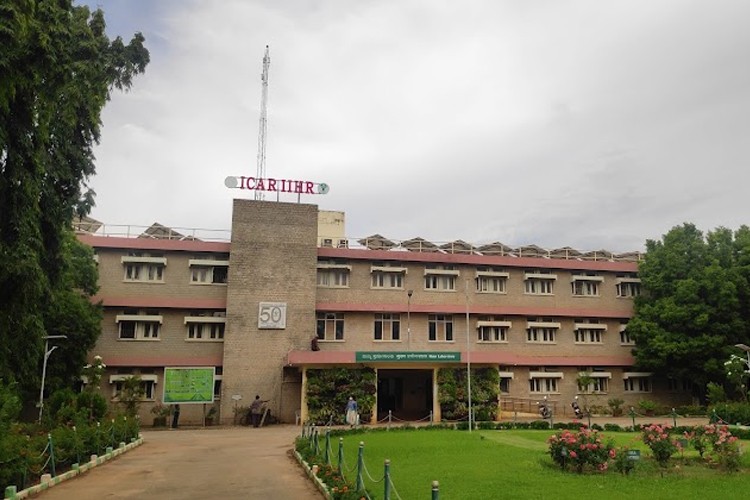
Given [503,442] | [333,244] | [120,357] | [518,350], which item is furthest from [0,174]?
[518,350]

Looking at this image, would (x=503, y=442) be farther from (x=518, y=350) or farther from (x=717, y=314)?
(x=717, y=314)

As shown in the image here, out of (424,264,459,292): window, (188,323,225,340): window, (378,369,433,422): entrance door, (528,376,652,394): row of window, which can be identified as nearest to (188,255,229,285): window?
(188,323,225,340): window

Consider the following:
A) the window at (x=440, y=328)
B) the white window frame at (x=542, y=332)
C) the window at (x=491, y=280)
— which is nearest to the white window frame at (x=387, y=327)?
the window at (x=440, y=328)

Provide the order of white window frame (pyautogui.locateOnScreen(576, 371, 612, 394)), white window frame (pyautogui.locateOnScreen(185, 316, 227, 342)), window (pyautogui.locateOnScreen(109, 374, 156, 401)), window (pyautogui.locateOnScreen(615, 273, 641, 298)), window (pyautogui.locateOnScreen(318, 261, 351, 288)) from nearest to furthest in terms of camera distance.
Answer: window (pyautogui.locateOnScreen(109, 374, 156, 401)) → white window frame (pyautogui.locateOnScreen(185, 316, 227, 342)) → window (pyautogui.locateOnScreen(318, 261, 351, 288)) → white window frame (pyautogui.locateOnScreen(576, 371, 612, 394)) → window (pyautogui.locateOnScreen(615, 273, 641, 298))

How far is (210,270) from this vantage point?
33.2m

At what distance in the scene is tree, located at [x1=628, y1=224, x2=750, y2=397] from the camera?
32.9 meters

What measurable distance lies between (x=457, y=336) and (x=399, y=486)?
77.4 feet

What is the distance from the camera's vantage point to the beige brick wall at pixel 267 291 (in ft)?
102

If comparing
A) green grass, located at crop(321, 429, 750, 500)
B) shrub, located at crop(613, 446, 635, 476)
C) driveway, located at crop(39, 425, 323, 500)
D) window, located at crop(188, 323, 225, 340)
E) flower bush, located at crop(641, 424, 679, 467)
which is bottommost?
driveway, located at crop(39, 425, 323, 500)

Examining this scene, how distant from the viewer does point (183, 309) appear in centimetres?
3244

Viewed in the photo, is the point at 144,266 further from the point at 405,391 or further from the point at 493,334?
the point at 493,334

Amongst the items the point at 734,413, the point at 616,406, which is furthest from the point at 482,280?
the point at 734,413

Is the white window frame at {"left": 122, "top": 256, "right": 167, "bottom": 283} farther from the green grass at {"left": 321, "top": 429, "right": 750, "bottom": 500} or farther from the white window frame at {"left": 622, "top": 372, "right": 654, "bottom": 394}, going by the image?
the white window frame at {"left": 622, "top": 372, "right": 654, "bottom": 394}

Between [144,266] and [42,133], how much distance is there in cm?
1980
